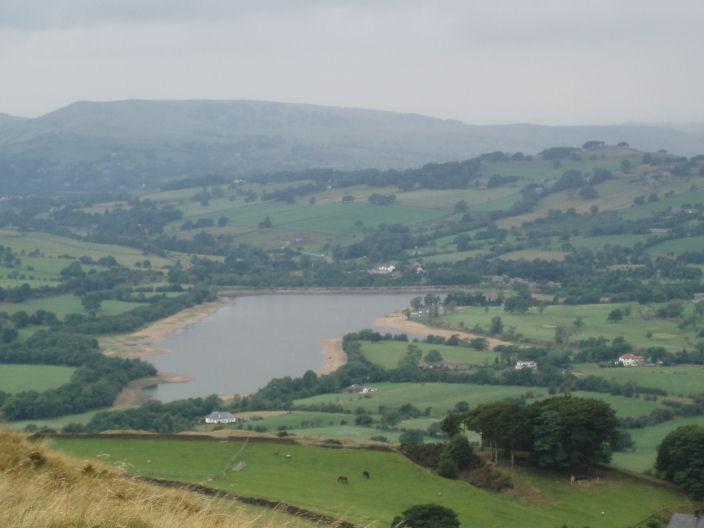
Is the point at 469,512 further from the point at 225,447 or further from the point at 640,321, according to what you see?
the point at 640,321

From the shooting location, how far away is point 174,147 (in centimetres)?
15738

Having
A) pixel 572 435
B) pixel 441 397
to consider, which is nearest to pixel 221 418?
pixel 441 397

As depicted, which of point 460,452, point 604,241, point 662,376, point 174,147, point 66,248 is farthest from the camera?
point 174,147

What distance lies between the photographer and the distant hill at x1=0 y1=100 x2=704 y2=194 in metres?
138

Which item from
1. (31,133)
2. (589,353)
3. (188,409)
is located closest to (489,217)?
(589,353)

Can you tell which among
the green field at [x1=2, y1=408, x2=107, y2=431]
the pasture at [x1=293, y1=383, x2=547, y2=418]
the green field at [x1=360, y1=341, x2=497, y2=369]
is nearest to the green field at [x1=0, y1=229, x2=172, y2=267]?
the green field at [x1=360, y1=341, x2=497, y2=369]

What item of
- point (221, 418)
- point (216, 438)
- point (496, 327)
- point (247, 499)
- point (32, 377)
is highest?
point (247, 499)

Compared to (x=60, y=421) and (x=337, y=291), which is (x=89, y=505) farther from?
(x=337, y=291)

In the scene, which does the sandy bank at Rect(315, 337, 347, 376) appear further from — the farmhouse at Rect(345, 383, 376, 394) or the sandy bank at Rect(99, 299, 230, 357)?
the sandy bank at Rect(99, 299, 230, 357)

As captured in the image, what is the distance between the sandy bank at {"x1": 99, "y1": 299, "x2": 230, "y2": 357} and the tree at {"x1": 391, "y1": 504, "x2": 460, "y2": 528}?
97.8ft

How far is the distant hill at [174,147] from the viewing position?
138m

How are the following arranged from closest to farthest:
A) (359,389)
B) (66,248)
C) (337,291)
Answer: (359,389) → (337,291) → (66,248)

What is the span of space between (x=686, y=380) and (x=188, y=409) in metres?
17.6

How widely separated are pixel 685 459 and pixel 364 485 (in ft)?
19.9
